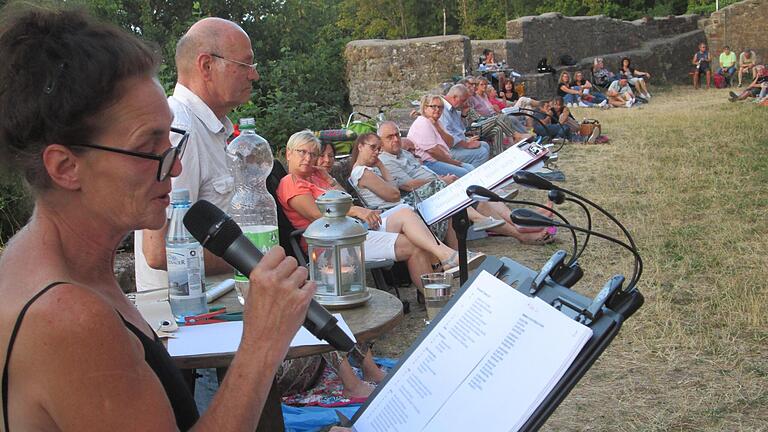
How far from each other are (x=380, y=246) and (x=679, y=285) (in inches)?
80.5

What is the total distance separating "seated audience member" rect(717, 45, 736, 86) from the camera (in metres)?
28.1

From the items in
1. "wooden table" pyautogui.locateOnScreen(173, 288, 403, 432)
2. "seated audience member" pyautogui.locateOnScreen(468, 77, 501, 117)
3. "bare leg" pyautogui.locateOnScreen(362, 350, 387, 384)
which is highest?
"wooden table" pyautogui.locateOnScreen(173, 288, 403, 432)

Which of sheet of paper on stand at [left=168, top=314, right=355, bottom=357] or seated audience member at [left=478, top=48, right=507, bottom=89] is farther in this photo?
seated audience member at [left=478, top=48, right=507, bottom=89]

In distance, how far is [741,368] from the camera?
437cm

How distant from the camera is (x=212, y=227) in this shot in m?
1.77

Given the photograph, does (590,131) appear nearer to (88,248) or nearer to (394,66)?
(394,66)

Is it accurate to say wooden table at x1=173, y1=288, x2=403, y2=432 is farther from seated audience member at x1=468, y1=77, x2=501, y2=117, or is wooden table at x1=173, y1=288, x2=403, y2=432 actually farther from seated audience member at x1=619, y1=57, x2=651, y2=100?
seated audience member at x1=619, y1=57, x2=651, y2=100

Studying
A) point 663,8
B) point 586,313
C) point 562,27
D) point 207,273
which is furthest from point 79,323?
point 663,8

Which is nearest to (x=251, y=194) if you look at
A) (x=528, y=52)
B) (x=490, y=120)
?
(x=490, y=120)

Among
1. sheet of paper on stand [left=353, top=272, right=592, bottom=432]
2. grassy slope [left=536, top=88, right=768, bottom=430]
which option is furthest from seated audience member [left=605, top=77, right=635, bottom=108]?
sheet of paper on stand [left=353, top=272, right=592, bottom=432]

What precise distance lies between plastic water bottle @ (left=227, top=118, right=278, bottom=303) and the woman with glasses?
88 cm

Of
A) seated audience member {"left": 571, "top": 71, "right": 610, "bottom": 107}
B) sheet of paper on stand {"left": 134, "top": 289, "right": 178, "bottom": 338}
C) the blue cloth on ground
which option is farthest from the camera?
seated audience member {"left": 571, "top": 71, "right": 610, "bottom": 107}

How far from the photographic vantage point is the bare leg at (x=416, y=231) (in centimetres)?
563

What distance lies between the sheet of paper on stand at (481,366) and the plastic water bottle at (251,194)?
791 millimetres
